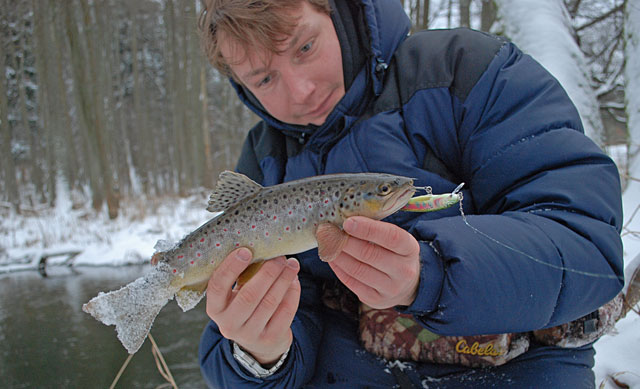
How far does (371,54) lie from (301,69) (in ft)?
1.40

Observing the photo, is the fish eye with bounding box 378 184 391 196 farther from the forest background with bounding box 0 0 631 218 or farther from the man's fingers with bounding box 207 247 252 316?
the forest background with bounding box 0 0 631 218

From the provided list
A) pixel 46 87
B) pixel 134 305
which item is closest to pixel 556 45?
pixel 134 305

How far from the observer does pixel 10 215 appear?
1395 cm

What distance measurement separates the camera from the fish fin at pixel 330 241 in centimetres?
148

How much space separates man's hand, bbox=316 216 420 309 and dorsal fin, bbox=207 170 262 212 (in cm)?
46

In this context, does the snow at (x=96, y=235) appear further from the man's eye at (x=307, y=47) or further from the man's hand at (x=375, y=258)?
the man's hand at (x=375, y=258)

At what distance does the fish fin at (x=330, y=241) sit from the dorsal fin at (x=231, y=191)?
45 cm

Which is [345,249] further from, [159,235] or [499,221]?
[159,235]

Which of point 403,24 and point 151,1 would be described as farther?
point 151,1

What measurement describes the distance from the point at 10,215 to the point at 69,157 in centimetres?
791

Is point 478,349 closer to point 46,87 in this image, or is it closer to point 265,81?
point 265,81

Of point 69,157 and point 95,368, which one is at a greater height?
point 95,368

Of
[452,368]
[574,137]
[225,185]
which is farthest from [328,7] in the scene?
[452,368]

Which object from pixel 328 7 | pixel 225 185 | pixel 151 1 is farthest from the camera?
pixel 151 1
